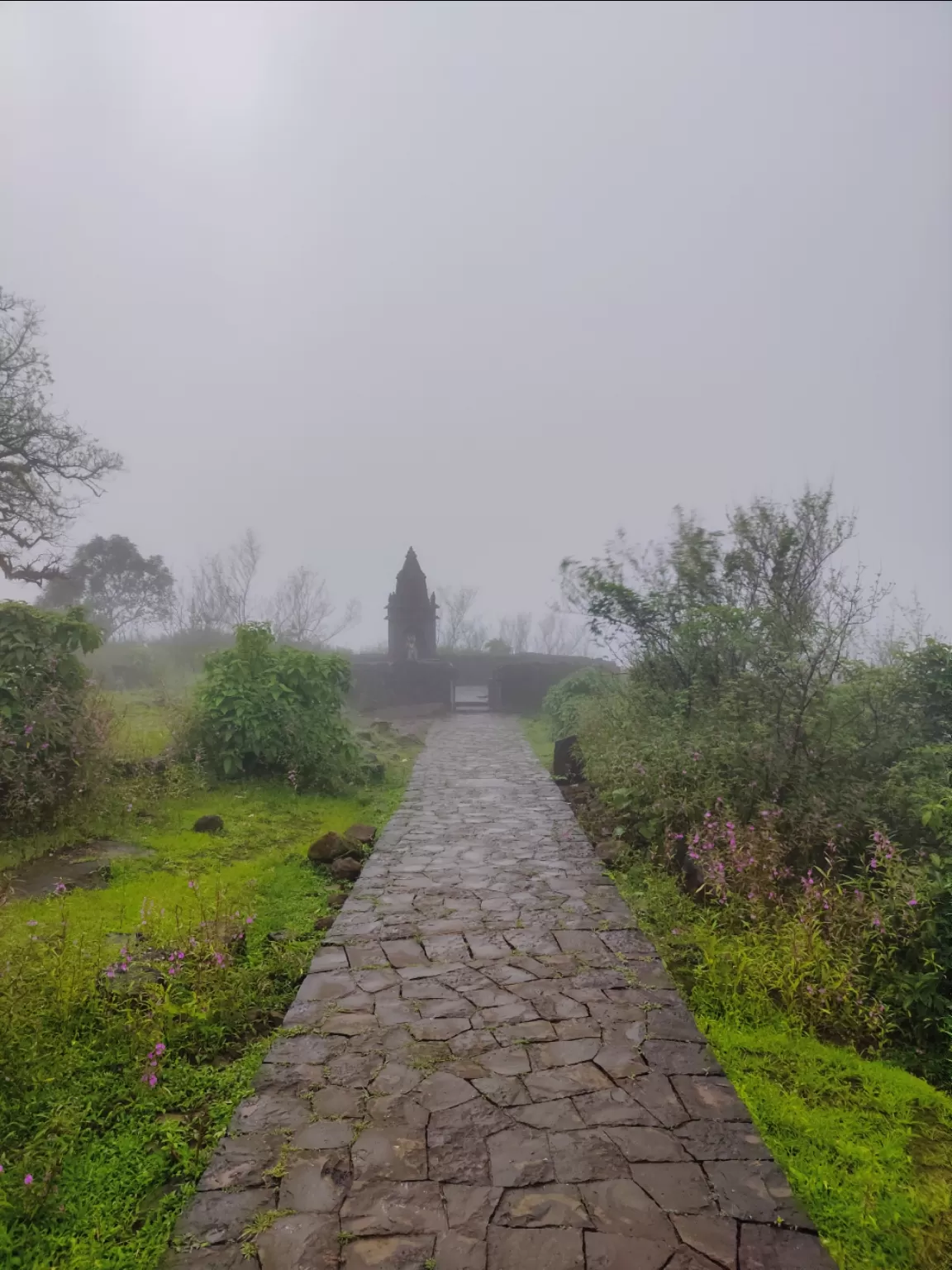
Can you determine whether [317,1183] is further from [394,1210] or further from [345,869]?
[345,869]

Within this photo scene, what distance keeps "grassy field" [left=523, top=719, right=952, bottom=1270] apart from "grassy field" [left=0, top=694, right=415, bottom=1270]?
2.40 meters

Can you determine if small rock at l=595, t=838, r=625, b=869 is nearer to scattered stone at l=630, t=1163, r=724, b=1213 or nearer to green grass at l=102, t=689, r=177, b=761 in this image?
scattered stone at l=630, t=1163, r=724, b=1213

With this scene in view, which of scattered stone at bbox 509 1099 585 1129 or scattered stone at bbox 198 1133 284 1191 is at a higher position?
scattered stone at bbox 509 1099 585 1129

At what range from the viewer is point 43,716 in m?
7.11

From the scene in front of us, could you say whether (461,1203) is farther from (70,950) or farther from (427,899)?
(427,899)

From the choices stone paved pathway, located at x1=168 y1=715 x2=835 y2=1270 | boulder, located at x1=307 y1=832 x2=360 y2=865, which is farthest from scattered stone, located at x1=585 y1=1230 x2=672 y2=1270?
boulder, located at x1=307 y1=832 x2=360 y2=865

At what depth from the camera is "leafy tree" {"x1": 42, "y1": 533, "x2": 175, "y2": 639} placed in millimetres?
32219

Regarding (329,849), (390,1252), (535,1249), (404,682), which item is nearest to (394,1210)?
(390,1252)

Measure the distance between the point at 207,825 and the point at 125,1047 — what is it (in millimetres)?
4225

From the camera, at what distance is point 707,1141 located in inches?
117

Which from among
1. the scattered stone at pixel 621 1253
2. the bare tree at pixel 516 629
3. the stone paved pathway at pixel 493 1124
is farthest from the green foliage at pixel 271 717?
the bare tree at pixel 516 629

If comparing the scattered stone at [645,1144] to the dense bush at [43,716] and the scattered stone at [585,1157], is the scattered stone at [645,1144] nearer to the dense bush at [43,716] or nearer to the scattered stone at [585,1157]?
the scattered stone at [585,1157]

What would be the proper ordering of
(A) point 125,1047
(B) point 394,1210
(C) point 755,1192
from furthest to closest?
(A) point 125,1047 → (C) point 755,1192 → (B) point 394,1210

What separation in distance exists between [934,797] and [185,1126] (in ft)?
16.5
